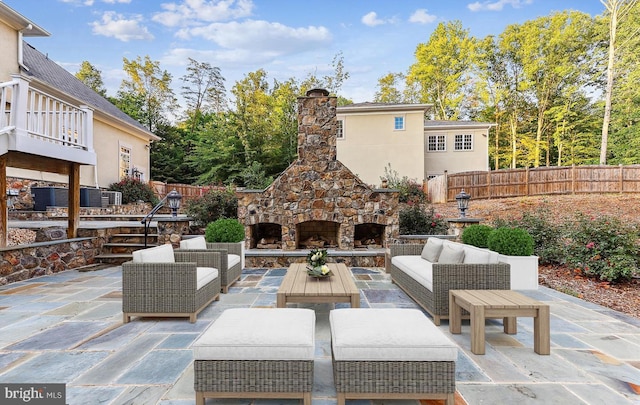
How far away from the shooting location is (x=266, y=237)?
868 cm

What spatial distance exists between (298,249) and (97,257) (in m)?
4.58

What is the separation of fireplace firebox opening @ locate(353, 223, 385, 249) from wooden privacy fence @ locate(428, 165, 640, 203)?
28.0 ft

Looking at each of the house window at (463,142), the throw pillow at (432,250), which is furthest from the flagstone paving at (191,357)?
the house window at (463,142)

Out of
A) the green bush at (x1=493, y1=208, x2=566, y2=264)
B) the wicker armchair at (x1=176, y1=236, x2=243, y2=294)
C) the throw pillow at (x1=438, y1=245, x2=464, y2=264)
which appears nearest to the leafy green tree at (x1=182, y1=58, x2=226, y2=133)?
the wicker armchair at (x1=176, y1=236, x2=243, y2=294)

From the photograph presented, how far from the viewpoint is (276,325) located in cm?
229

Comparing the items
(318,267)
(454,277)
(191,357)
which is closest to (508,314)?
(454,277)

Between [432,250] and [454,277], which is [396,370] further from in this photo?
[432,250]

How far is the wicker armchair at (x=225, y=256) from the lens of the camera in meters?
Result: 4.85

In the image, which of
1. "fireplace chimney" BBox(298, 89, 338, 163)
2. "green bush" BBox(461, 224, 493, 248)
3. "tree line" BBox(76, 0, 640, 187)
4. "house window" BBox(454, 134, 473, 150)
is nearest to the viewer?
"green bush" BBox(461, 224, 493, 248)

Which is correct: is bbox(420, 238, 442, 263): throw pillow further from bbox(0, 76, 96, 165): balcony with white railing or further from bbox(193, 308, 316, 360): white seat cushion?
bbox(0, 76, 96, 165): balcony with white railing

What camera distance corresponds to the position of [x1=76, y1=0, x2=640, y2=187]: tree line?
59.3ft

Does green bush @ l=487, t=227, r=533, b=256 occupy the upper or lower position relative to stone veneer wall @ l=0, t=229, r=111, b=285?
upper

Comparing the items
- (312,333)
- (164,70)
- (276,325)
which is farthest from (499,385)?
(164,70)

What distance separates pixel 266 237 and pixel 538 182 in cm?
1372
